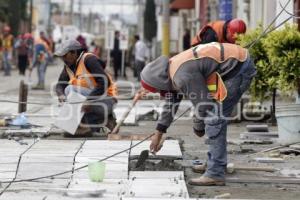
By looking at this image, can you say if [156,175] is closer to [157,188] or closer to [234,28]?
[157,188]

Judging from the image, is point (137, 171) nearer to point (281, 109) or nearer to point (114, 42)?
point (281, 109)

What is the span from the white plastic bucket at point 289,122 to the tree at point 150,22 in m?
38.4

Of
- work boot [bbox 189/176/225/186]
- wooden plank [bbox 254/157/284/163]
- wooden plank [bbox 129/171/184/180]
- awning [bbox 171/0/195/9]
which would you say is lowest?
work boot [bbox 189/176/225/186]

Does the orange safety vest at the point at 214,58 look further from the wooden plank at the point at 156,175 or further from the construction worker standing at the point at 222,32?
the construction worker standing at the point at 222,32

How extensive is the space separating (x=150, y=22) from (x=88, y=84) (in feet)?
132

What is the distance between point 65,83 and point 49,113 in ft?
12.2

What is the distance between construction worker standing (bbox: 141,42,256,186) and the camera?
8508 millimetres

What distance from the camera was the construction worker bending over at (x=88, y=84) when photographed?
1203cm

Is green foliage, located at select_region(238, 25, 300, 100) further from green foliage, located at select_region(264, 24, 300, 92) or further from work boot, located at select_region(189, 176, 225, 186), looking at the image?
work boot, located at select_region(189, 176, 225, 186)

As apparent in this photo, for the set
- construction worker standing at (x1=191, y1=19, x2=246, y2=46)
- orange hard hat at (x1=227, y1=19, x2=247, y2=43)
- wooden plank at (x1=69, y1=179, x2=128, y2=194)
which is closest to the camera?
wooden plank at (x1=69, y1=179, x2=128, y2=194)

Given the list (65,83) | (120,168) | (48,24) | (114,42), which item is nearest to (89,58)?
(65,83)

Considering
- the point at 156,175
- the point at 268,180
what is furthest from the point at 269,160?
the point at 156,175

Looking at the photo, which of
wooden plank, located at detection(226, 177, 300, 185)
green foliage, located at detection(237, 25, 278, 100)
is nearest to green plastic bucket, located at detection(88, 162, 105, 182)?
wooden plank, located at detection(226, 177, 300, 185)

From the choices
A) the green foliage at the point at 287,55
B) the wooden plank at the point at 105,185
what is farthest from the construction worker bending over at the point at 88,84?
the wooden plank at the point at 105,185
